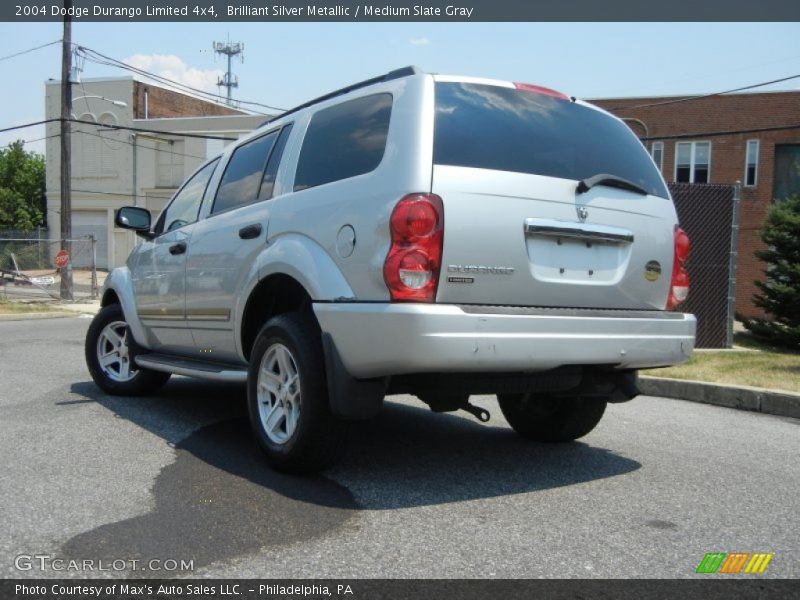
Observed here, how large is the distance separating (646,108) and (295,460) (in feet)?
83.6

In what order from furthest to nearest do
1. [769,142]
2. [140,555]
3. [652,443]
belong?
1. [769,142]
2. [652,443]
3. [140,555]

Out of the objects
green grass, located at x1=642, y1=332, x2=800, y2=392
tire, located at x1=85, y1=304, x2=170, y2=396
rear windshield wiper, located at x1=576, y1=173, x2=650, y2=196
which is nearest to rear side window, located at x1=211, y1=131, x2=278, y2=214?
tire, located at x1=85, y1=304, x2=170, y2=396

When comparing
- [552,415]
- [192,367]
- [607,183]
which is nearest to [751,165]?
[552,415]

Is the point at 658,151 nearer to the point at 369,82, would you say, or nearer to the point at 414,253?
the point at 369,82

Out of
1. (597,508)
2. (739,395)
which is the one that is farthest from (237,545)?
(739,395)

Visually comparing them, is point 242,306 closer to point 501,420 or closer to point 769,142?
point 501,420

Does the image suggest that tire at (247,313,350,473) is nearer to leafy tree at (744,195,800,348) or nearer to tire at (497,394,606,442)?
tire at (497,394,606,442)

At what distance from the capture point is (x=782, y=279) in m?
14.2

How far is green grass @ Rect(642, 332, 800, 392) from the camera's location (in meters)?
7.84

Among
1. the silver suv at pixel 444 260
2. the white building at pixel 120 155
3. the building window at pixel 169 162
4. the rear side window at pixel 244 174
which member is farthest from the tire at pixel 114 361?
the building window at pixel 169 162

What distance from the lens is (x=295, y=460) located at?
4.10 metres

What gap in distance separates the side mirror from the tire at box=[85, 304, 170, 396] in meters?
0.73

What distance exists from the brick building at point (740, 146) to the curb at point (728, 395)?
19405 millimetres

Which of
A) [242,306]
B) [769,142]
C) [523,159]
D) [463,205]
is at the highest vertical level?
[769,142]
